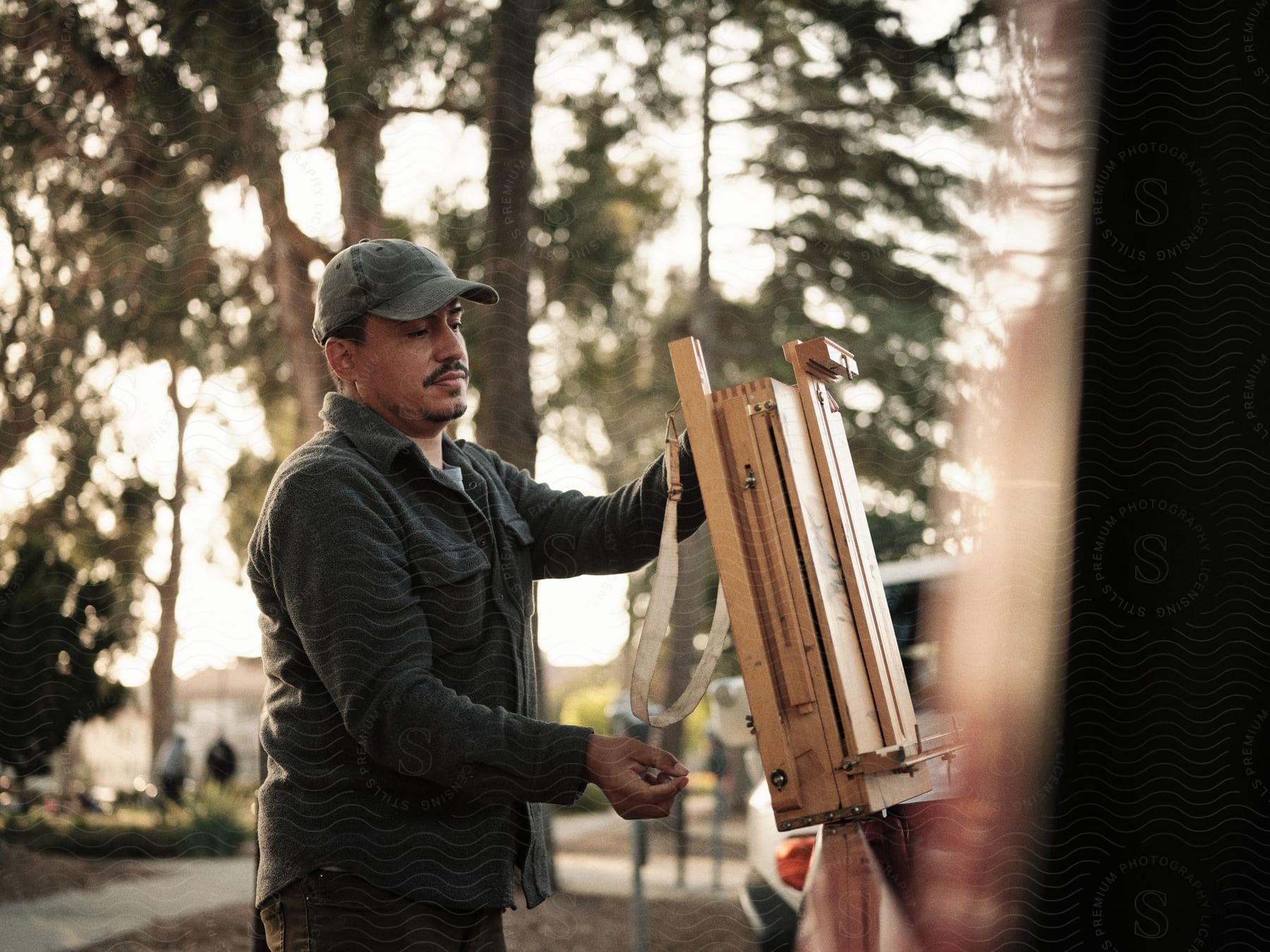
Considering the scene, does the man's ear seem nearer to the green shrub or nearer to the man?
the man

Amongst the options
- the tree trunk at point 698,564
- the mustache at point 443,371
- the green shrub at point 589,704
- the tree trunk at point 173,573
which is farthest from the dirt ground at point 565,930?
the green shrub at point 589,704

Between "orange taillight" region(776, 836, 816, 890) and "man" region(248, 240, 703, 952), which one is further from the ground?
"man" region(248, 240, 703, 952)

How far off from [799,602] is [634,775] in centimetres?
31

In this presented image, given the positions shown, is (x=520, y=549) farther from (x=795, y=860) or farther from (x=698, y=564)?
(x=698, y=564)

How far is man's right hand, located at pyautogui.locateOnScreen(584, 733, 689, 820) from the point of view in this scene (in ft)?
4.87

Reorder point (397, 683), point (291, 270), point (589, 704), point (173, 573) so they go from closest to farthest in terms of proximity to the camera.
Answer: point (397, 683)
point (291, 270)
point (173, 573)
point (589, 704)

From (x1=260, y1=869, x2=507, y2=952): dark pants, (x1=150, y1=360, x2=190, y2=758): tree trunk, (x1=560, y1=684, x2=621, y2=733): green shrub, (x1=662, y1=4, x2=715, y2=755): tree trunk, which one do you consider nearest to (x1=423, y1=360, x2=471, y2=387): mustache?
(x1=260, y1=869, x2=507, y2=952): dark pants

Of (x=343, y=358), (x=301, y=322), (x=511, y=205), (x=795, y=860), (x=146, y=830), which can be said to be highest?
(x=511, y=205)

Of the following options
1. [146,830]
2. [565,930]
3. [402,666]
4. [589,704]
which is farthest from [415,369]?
[589,704]

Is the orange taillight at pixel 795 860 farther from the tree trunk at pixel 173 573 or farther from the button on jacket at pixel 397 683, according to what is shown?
the tree trunk at pixel 173 573

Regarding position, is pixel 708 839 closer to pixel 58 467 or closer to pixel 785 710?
pixel 58 467

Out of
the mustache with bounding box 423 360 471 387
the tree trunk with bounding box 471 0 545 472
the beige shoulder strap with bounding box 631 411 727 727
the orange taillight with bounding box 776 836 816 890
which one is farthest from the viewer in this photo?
the tree trunk with bounding box 471 0 545 472

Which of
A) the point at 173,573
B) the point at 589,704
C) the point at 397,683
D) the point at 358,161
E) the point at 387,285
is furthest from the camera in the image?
the point at 589,704

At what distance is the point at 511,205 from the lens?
4457 millimetres
